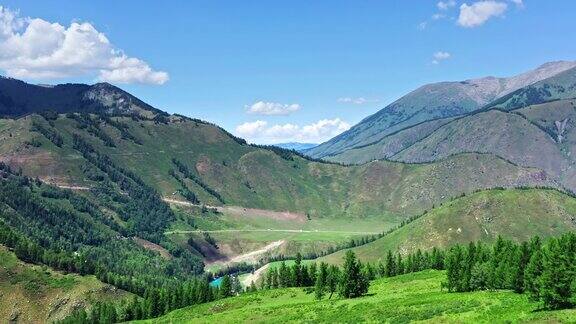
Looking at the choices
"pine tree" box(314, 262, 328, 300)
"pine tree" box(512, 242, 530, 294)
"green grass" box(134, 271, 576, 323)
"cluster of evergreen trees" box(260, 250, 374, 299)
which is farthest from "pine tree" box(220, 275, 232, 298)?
"pine tree" box(512, 242, 530, 294)

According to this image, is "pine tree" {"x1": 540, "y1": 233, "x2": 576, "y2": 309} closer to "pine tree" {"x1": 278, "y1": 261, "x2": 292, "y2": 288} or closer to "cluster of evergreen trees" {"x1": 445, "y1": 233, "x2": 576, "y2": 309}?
"cluster of evergreen trees" {"x1": 445, "y1": 233, "x2": 576, "y2": 309}

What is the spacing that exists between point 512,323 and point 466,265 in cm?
3694

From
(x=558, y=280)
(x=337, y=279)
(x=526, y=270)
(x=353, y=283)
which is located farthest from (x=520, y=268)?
(x=337, y=279)

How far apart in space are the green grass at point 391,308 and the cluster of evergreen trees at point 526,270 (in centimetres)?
293

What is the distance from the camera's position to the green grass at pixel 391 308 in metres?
66.8

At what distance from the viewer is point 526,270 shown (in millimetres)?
77250

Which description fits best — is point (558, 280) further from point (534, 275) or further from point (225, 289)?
point (225, 289)

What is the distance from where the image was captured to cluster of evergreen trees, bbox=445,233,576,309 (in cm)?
6481

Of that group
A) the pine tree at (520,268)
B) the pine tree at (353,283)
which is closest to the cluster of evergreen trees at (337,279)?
the pine tree at (353,283)

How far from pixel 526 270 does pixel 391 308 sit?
2080 centimetres

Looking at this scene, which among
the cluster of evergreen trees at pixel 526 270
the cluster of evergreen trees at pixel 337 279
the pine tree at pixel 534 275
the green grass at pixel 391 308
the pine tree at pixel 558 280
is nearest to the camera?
the pine tree at pixel 558 280

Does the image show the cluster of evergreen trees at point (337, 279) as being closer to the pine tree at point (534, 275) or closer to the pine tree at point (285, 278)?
the pine tree at point (285, 278)

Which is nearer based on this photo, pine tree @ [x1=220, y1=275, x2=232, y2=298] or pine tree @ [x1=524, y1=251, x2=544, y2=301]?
pine tree @ [x1=524, y1=251, x2=544, y2=301]

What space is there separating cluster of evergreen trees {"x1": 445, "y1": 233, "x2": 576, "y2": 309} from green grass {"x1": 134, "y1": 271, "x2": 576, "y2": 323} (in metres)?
2.93
